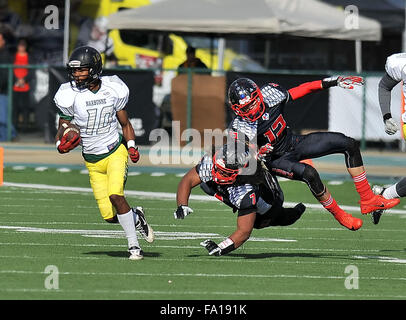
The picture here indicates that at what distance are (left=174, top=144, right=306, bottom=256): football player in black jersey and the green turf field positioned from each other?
9.6 inches

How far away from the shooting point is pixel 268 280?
10.2m

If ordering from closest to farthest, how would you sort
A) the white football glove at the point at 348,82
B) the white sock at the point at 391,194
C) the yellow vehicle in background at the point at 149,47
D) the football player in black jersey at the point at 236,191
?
the football player in black jersey at the point at 236,191 → the white football glove at the point at 348,82 → the white sock at the point at 391,194 → the yellow vehicle in background at the point at 149,47

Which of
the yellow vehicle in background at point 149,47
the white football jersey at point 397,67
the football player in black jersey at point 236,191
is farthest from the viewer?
the yellow vehicle in background at point 149,47

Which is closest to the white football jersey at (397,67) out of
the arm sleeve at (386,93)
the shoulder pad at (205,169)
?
the arm sleeve at (386,93)

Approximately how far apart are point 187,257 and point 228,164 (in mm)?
926

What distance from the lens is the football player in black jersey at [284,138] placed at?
11773mm

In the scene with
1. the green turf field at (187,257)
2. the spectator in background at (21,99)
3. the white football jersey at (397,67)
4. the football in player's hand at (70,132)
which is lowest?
the green turf field at (187,257)

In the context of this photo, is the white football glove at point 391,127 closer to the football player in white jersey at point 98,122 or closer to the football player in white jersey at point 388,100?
the football player in white jersey at point 388,100

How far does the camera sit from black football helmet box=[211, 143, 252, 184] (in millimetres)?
11402

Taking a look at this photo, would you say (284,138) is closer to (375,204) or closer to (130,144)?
(375,204)

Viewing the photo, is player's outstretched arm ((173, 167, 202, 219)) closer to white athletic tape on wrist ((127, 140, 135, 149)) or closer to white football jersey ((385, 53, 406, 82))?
white athletic tape on wrist ((127, 140, 135, 149))

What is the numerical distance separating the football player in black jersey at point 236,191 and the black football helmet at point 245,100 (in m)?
0.35

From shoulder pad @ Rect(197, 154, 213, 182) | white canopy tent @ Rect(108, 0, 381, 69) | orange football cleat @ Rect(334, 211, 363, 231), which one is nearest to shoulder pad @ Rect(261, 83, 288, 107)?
shoulder pad @ Rect(197, 154, 213, 182)

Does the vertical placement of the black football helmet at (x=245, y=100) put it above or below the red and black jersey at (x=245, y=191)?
above
